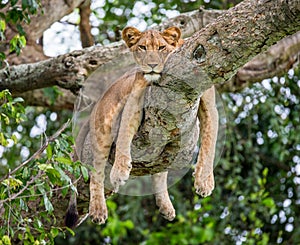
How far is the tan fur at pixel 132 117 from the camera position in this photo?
9.29ft

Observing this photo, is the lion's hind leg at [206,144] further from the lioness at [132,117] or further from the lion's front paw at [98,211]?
the lion's front paw at [98,211]

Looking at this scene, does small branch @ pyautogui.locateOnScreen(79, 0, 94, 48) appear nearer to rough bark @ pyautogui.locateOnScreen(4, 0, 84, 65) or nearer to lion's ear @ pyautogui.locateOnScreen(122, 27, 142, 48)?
rough bark @ pyautogui.locateOnScreen(4, 0, 84, 65)

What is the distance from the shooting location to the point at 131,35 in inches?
117

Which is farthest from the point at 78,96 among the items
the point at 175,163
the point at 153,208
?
the point at 153,208

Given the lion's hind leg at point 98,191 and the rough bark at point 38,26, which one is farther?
the rough bark at point 38,26

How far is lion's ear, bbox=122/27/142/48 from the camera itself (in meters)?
2.97

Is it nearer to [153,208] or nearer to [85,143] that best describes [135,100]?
[85,143]

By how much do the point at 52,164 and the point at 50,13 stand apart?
2.02m

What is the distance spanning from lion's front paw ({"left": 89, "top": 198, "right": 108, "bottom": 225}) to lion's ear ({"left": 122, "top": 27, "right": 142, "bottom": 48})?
0.65m

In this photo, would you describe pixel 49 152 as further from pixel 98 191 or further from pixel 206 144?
pixel 206 144

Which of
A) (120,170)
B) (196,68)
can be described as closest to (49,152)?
(120,170)

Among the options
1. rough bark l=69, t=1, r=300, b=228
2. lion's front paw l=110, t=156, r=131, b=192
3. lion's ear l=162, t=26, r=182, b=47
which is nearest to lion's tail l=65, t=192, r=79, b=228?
rough bark l=69, t=1, r=300, b=228

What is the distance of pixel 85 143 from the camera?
338cm

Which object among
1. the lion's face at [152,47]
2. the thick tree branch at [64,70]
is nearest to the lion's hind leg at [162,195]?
the lion's face at [152,47]
